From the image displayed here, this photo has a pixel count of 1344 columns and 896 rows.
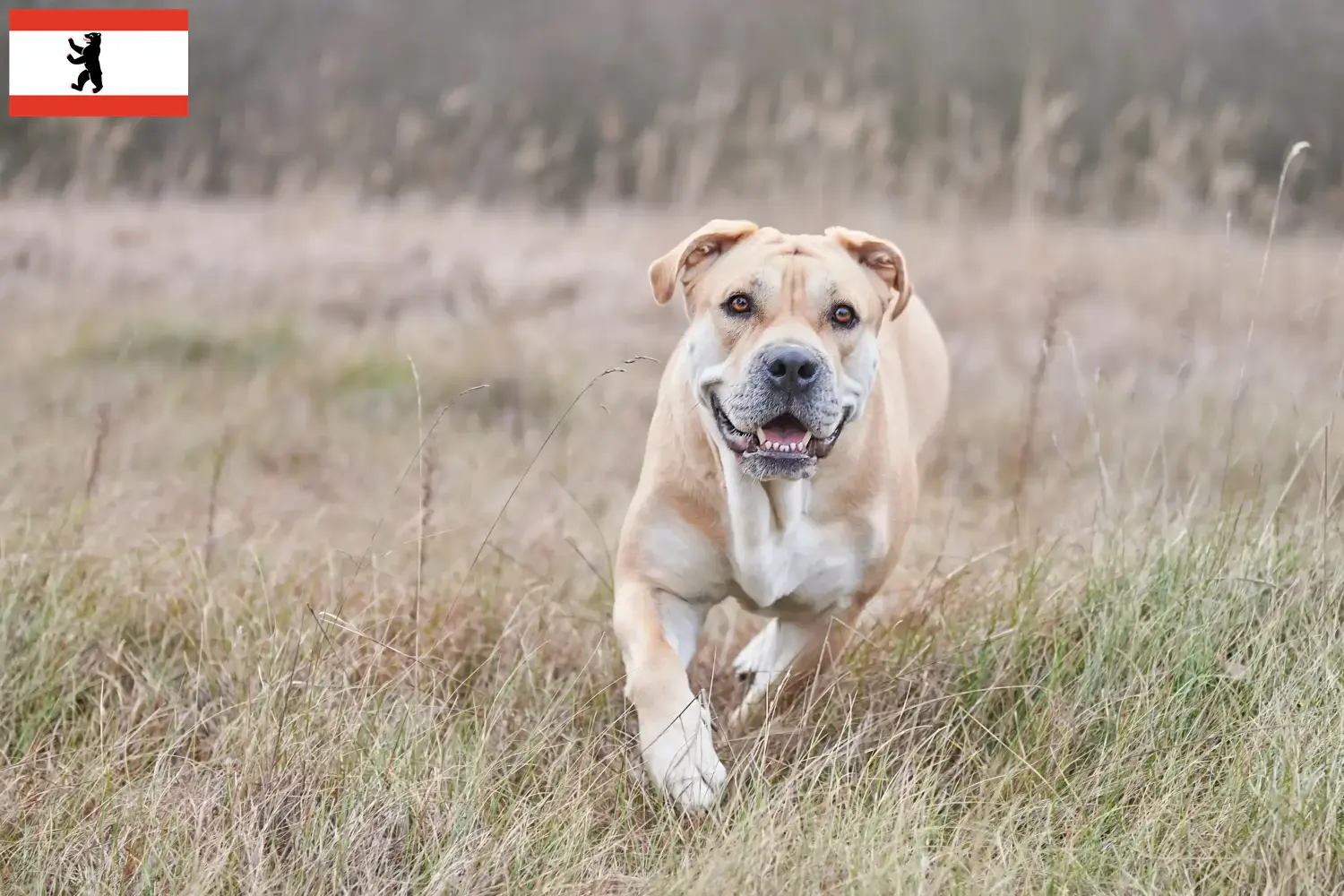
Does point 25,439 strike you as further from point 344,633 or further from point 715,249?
point 715,249

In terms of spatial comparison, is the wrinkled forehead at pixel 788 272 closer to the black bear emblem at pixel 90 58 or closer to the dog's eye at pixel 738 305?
the dog's eye at pixel 738 305

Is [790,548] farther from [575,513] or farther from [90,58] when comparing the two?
[90,58]

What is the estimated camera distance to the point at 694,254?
3904mm

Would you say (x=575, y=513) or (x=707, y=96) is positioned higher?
(x=707, y=96)

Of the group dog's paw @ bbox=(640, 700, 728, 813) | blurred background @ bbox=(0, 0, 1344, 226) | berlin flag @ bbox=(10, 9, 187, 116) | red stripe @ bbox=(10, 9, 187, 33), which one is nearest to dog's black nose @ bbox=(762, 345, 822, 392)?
dog's paw @ bbox=(640, 700, 728, 813)

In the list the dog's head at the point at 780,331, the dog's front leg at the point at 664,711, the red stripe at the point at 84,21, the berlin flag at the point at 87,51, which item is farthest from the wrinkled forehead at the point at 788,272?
the red stripe at the point at 84,21

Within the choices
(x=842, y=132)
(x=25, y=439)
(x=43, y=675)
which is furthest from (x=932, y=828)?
(x=842, y=132)

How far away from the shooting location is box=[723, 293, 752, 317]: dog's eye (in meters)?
3.65

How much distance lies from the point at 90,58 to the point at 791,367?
5.45m

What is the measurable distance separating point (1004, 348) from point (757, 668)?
5026 millimetres

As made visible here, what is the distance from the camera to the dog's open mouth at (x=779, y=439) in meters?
3.47

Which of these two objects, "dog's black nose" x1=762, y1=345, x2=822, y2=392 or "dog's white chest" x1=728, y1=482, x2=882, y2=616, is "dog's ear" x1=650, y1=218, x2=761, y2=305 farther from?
"dog's white chest" x1=728, y1=482, x2=882, y2=616

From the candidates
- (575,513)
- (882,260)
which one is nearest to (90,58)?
(575,513)

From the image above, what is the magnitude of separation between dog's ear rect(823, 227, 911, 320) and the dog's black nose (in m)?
0.53
